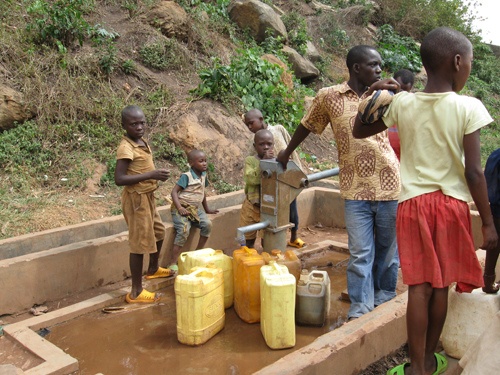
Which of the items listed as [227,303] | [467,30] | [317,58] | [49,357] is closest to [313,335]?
[227,303]

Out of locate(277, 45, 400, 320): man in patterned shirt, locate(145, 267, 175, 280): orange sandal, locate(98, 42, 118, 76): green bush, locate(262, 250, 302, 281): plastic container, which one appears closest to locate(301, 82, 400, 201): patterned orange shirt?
locate(277, 45, 400, 320): man in patterned shirt

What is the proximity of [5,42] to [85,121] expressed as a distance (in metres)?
1.76

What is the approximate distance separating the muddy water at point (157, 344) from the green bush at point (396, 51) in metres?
12.0

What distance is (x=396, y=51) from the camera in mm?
14719

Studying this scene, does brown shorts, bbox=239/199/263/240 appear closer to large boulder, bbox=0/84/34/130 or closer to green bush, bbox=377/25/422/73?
large boulder, bbox=0/84/34/130

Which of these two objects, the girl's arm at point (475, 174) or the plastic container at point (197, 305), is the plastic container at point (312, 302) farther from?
the girl's arm at point (475, 174)

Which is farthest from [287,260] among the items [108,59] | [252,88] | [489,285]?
[108,59]

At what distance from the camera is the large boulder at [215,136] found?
6926 millimetres

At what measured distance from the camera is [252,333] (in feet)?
10.6

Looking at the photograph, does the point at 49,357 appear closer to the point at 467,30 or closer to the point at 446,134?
the point at 446,134

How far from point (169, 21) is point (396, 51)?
8126 millimetres

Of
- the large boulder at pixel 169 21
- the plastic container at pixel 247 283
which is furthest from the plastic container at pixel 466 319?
the large boulder at pixel 169 21

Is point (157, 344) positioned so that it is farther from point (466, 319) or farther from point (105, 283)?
point (466, 319)

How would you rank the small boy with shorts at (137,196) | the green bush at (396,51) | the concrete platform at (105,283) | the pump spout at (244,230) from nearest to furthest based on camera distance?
the concrete platform at (105,283), the pump spout at (244,230), the small boy with shorts at (137,196), the green bush at (396,51)
